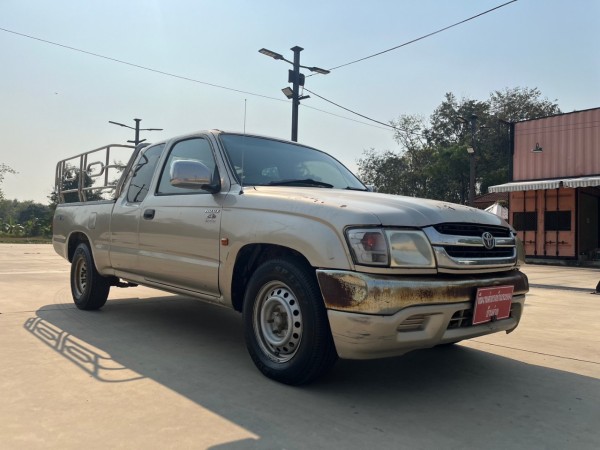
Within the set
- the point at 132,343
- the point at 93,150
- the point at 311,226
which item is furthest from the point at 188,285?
the point at 93,150

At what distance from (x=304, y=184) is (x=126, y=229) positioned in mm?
1942

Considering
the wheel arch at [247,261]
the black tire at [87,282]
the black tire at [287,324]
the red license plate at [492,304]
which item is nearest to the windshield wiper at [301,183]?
the wheel arch at [247,261]

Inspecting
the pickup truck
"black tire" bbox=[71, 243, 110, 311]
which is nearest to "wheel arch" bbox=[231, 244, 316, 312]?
the pickup truck

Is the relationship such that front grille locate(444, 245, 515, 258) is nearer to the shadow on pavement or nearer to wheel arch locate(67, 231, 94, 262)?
Result: the shadow on pavement

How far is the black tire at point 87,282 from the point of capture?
5.42 meters

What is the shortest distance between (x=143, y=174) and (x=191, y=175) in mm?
1526

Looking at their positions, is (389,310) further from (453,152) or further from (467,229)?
(453,152)

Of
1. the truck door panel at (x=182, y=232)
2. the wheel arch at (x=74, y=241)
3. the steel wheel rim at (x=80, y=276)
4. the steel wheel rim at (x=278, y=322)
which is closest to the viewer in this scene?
the steel wheel rim at (x=278, y=322)

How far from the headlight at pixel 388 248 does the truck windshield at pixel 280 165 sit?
129 centimetres

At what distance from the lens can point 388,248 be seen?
276 cm

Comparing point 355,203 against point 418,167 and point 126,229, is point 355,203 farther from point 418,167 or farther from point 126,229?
point 418,167

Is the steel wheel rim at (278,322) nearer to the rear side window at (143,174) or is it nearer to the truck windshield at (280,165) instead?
the truck windshield at (280,165)

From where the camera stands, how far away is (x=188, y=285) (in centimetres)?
404

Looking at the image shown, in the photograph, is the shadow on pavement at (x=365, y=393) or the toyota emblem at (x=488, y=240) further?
the toyota emblem at (x=488, y=240)
